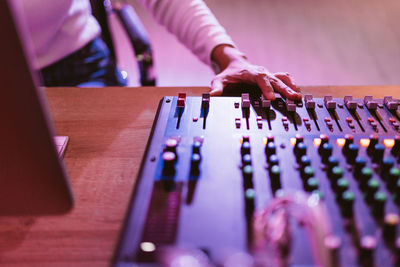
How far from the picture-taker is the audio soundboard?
1.14 ft

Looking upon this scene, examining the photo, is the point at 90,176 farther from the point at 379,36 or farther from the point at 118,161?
the point at 379,36

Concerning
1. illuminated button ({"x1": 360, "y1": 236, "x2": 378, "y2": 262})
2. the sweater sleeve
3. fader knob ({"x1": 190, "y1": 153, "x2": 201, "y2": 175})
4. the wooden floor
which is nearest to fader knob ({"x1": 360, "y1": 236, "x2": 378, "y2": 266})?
illuminated button ({"x1": 360, "y1": 236, "x2": 378, "y2": 262})

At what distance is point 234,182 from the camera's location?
453 millimetres

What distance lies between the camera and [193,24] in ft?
3.32

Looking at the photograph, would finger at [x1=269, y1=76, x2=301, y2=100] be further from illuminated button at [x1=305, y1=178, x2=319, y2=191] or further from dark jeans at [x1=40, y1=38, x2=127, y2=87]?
dark jeans at [x1=40, y1=38, x2=127, y2=87]

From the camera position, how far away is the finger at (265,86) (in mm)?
675

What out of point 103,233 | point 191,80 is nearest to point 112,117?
point 103,233

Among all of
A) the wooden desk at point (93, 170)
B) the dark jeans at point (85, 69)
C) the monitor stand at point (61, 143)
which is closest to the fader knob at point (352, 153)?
the wooden desk at point (93, 170)

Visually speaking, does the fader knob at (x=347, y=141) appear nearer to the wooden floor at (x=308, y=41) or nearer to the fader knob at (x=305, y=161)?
the fader knob at (x=305, y=161)

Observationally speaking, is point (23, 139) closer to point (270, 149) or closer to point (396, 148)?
point (270, 149)

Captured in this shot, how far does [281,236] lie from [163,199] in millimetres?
152

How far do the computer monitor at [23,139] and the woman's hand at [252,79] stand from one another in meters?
0.44

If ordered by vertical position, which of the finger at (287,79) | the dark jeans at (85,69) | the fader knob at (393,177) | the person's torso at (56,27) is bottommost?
the fader knob at (393,177)

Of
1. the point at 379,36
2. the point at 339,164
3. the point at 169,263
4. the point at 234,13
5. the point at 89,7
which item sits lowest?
the point at 169,263
